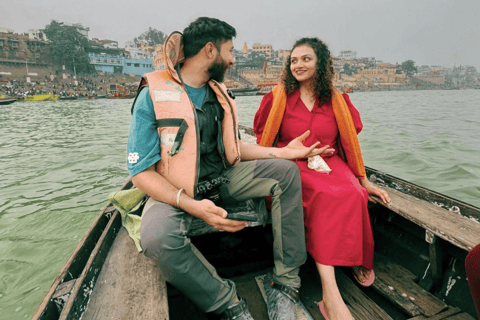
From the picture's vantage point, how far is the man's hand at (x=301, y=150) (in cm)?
222

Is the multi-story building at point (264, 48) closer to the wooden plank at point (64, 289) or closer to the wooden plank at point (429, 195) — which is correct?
the wooden plank at point (429, 195)

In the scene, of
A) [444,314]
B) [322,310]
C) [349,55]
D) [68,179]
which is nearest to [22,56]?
[68,179]

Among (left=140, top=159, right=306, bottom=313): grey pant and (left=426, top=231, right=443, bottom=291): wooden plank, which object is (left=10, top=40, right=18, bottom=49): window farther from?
(left=426, top=231, right=443, bottom=291): wooden plank

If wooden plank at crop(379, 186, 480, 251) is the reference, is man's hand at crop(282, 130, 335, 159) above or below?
above

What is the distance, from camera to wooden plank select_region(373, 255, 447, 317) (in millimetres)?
1861

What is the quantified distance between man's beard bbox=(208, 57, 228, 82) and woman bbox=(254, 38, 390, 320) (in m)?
0.74

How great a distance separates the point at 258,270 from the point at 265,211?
631mm

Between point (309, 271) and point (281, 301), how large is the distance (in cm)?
72

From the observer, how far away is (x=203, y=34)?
188cm

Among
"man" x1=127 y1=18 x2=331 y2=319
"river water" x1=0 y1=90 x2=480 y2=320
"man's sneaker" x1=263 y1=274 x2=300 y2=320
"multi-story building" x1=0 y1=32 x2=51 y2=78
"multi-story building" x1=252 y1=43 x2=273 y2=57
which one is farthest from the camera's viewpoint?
"multi-story building" x1=252 y1=43 x2=273 y2=57

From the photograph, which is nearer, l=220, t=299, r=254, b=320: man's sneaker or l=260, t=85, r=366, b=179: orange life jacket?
l=220, t=299, r=254, b=320: man's sneaker

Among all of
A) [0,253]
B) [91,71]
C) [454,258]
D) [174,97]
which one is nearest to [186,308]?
[174,97]

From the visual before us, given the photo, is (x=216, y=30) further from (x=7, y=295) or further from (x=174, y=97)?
(x=7, y=295)

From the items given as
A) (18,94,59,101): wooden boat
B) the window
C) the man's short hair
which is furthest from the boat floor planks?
the window
